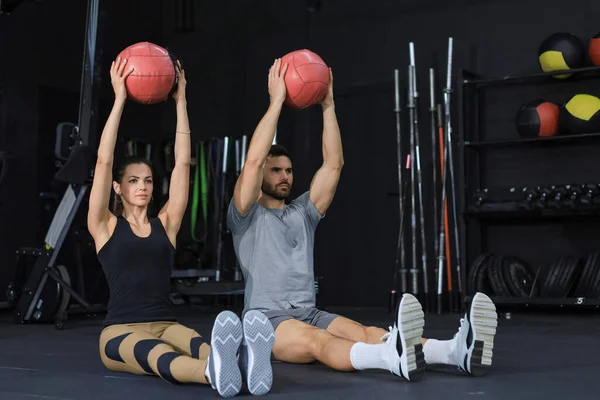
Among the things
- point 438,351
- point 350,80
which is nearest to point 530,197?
point 350,80

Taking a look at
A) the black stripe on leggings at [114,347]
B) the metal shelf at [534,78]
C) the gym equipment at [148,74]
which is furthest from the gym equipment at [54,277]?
the metal shelf at [534,78]

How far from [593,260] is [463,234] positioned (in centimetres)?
100

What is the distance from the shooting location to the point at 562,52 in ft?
19.1

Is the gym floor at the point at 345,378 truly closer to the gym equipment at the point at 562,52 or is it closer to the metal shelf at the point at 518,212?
the metal shelf at the point at 518,212

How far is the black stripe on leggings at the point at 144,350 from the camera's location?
2702mm

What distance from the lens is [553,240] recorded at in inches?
246

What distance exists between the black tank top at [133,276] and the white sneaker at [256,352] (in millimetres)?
657

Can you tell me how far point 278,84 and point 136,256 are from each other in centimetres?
88

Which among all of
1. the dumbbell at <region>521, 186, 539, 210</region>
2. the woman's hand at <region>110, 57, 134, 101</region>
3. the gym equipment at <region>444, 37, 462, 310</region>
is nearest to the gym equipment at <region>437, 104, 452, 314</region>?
the gym equipment at <region>444, 37, 462, 310</region>

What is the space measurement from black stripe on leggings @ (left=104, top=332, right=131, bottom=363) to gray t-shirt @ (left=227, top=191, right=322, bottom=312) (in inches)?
21.6

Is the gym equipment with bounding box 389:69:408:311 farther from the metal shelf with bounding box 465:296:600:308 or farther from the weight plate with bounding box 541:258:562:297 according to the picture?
the weight plate with bounding box 541:258:562:297

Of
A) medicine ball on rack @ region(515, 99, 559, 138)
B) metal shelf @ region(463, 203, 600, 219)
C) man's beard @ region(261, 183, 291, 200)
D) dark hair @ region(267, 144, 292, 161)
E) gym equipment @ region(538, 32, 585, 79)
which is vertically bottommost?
man's beard @ region(261, 183, 291, 200)

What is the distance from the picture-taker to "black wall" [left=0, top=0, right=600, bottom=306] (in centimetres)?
655

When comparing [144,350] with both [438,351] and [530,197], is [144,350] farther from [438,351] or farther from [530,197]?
[530,197]
